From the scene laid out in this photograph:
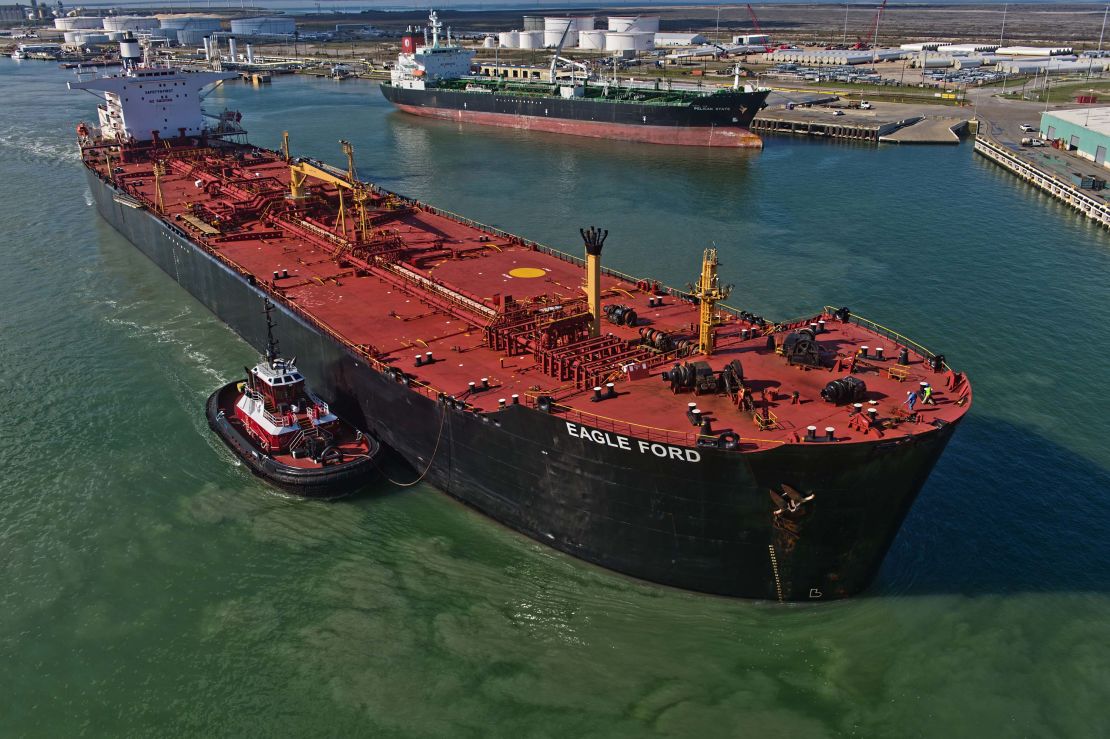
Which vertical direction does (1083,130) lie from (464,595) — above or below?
above

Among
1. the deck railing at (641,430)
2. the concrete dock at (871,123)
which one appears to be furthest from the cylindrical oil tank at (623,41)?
the deck railing at (641,430)

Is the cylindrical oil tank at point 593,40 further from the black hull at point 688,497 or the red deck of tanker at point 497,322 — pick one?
the black hull at point 688,497

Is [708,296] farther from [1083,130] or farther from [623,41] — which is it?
[623,41]

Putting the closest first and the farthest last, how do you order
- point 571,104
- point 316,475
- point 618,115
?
point 316,475
point 618,115
point 571,104

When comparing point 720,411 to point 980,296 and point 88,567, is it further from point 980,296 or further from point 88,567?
point 980,296

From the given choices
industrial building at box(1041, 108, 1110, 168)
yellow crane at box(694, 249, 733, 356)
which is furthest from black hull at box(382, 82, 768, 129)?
yellow crane at box(694, 249, 733, 356)

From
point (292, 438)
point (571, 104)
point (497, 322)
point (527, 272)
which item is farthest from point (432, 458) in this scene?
point (571, 104)
